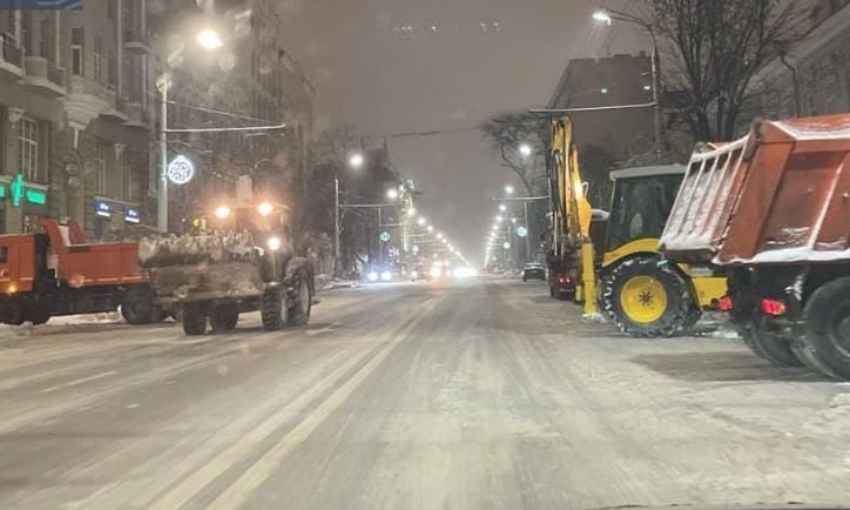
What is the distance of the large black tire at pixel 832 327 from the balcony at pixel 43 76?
28.6 metres

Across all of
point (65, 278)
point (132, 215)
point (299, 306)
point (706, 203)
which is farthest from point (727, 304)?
point (132, 215)

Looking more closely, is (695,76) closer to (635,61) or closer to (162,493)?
(162,493)

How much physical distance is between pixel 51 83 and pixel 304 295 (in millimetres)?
16790

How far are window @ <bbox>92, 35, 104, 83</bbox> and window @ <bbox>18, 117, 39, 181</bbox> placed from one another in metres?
4.81

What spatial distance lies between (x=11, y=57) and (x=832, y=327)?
28651 millimetres

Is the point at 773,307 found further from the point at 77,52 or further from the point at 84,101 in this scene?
the point at 77,52

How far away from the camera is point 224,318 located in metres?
20.5

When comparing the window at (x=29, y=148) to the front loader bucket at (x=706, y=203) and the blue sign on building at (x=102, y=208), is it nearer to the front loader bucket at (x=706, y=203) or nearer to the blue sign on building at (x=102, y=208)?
the blue sign on building at (x=102, y=208)

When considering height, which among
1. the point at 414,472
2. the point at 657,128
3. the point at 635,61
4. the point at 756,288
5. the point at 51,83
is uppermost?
the point at 635,61

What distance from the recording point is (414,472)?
6469 mm

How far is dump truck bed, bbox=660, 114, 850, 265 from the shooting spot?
995cm

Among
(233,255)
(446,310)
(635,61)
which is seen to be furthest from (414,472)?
(635,61)

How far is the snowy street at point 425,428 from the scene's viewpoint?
594 cm

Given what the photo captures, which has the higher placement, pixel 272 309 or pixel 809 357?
pixel 272 309
